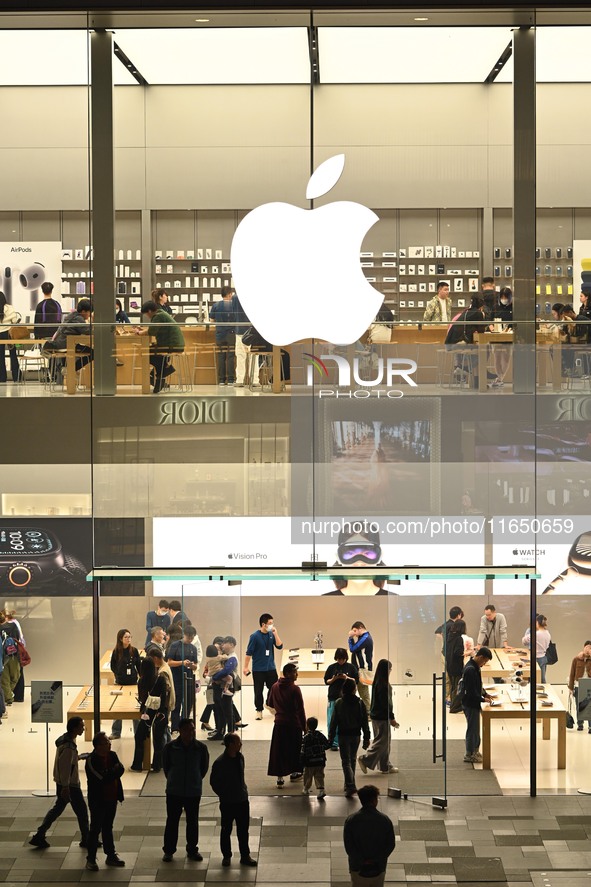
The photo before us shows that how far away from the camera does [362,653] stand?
11492 mm

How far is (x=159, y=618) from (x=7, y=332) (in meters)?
3.09

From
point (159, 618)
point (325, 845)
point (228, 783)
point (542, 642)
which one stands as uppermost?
point (159, 618)

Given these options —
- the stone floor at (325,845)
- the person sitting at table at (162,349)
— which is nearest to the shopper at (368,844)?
the stone floor at (325,845)

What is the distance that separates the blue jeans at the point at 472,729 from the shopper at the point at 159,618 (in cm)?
293

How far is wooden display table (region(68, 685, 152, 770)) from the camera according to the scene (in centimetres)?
1081

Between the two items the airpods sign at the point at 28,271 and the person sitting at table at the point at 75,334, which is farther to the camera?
the airpods sign at the point at 28,271

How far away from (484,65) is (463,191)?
1165 millimetres

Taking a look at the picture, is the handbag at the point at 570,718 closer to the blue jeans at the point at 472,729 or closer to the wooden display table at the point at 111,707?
the blue jeans at the point at 472,729

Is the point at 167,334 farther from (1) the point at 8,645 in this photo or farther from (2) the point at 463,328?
(1) the point at 8,645

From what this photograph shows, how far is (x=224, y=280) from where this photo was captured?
10945 millimetres

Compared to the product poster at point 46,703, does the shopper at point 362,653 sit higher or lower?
higher

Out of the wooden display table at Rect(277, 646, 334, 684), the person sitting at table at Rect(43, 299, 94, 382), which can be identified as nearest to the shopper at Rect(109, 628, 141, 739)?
the wooden display table at Rect(277, 646, 334, 684)

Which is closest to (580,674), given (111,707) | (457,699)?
(457,699)

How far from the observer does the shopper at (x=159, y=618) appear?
11031 millimetres
